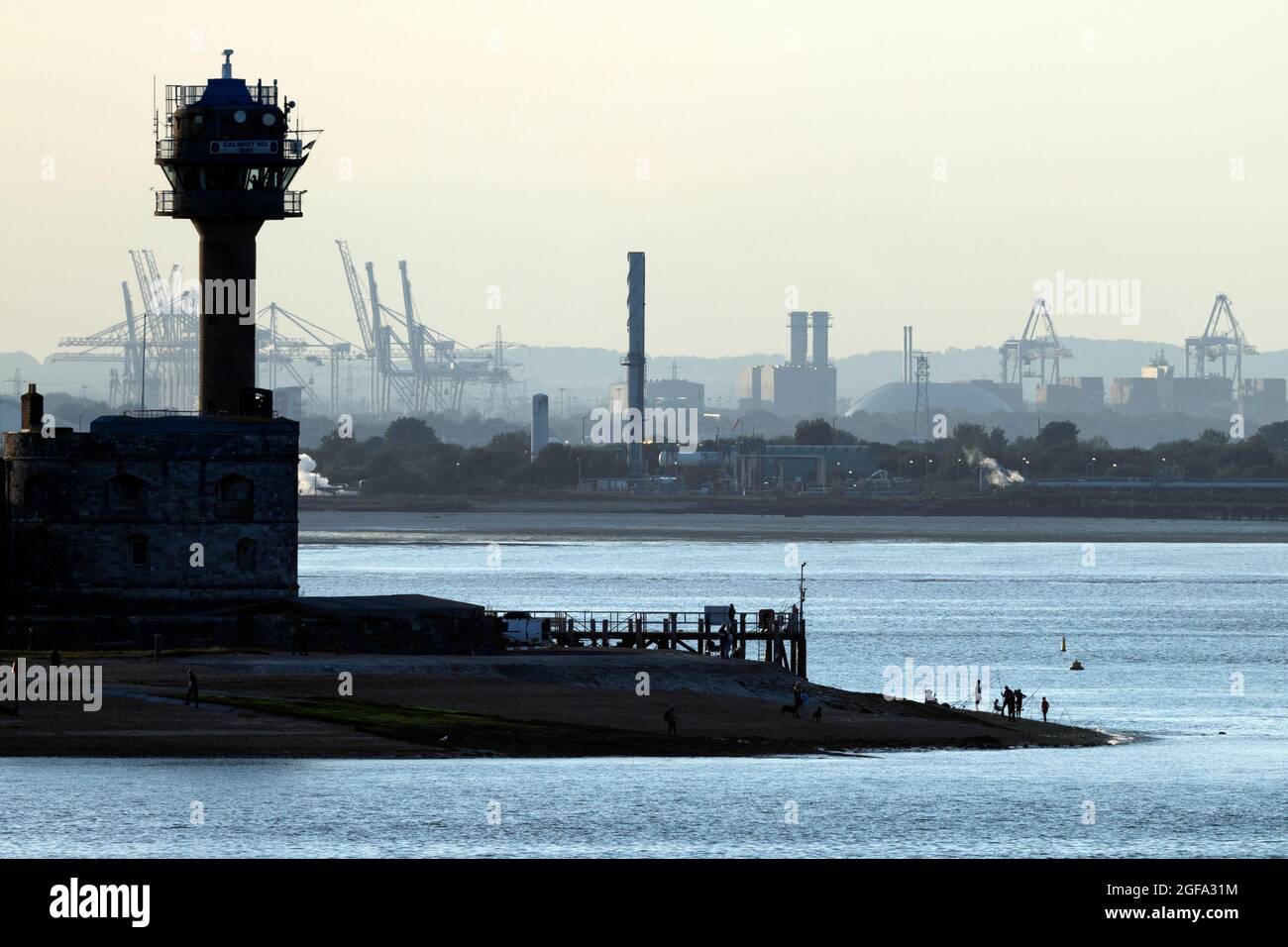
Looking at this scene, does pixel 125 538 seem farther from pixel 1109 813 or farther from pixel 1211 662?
pixel 1211 662

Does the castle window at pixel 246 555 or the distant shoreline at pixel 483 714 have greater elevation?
the castle window at pixel 246 555

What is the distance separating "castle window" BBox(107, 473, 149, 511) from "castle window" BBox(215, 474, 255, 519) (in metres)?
2.49

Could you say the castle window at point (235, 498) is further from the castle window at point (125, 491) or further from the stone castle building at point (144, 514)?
the castle window at point (125, 491)

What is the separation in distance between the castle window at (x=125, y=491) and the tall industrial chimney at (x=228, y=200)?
5702mm

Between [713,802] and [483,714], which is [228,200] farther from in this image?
[713,802]

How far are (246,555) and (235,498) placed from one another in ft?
6.21

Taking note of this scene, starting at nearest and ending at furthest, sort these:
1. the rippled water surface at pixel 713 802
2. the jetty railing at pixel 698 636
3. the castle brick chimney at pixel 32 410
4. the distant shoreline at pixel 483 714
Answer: the rippled water surface at pixel 713 802, the distant shoreline at pixel 483 714, the castle brick chimney at pixel 32 410, the jetty railing at pixel 698 636

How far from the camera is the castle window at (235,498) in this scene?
79.3 m

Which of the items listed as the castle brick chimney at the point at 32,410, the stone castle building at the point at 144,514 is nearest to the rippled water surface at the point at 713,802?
the stone castle building at the point at 144,514

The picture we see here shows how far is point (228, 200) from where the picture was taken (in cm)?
8394

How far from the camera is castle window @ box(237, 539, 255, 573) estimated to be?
7962cm

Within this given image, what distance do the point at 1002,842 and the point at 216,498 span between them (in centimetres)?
3464

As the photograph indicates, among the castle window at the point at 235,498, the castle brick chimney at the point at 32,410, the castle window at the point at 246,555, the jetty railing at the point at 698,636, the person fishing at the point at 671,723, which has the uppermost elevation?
the castle brick chimney at the point at 32,410

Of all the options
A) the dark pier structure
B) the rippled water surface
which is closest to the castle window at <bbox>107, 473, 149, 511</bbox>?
the dark pier structure
